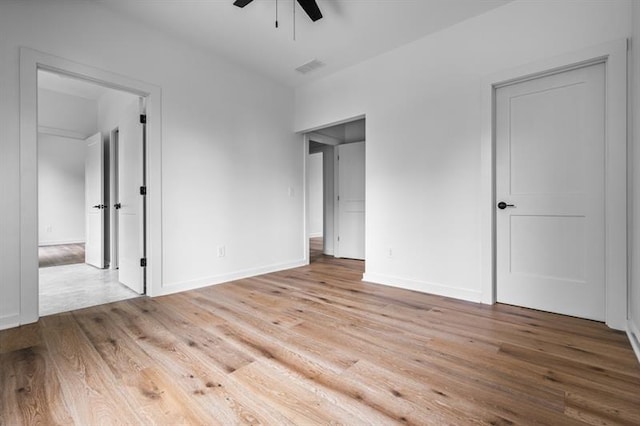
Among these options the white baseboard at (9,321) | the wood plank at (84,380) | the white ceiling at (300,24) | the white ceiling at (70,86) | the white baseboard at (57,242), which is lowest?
the wood plank at (84,380)

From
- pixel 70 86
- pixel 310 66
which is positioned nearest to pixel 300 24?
pixel 310 66

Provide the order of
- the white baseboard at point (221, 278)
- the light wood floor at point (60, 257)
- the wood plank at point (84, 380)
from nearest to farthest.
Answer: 1. the wood plank at point (84, 380)
2. the white baseboard at point (221, 278)
3. the light wood floor at point (60, 257)

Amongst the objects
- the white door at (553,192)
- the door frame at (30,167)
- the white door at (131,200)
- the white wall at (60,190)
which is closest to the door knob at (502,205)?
the white door at (553,192)

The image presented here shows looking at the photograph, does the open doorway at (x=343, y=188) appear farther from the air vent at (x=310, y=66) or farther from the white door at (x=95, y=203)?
the white door at (x=95, y=203)

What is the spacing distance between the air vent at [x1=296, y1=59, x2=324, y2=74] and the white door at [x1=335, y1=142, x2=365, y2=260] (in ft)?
5.43

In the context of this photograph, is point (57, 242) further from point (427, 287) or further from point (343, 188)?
point (427, 287)

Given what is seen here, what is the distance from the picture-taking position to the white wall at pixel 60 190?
24.4 feet

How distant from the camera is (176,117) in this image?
3.33m

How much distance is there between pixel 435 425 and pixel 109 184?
5.34 metres

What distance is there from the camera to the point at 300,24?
3045 millimetres

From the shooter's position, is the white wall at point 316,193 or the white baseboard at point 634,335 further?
the white wall at point 316,193

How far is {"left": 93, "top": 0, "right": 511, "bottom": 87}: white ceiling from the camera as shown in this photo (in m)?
2.75

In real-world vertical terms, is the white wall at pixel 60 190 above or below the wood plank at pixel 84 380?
above

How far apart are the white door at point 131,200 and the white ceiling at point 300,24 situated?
3.31ft
